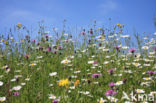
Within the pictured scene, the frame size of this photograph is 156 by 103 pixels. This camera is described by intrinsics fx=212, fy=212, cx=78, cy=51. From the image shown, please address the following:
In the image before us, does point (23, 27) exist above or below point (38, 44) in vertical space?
above

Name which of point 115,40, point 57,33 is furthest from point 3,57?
point 115,40

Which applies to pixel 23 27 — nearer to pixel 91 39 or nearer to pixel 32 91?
pixel 91 39

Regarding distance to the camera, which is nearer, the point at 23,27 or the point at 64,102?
the point at 64,102

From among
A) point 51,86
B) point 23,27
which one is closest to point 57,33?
point 23,27

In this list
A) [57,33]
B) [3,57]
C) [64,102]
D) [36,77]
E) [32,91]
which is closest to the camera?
[64,102]

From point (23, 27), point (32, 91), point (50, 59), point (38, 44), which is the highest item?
point (23, 27)

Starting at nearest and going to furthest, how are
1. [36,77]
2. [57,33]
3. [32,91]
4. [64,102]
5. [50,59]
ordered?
1. [64,102]
2. [32,91]
3. [36,77]
4. [50,59]
5. [57,33]

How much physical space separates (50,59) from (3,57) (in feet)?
3.78

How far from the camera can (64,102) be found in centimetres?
209

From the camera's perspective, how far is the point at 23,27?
5.32 meters

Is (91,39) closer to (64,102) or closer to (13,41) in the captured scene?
(13,41)

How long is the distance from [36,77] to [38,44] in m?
1.87

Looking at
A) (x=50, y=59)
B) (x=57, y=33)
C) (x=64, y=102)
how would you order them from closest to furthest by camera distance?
1. (x=64, y=102)
2. (x=50, y=59)
3. (x=57, y=33)

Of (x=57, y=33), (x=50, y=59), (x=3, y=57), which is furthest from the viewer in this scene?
(x=57, y=33)
